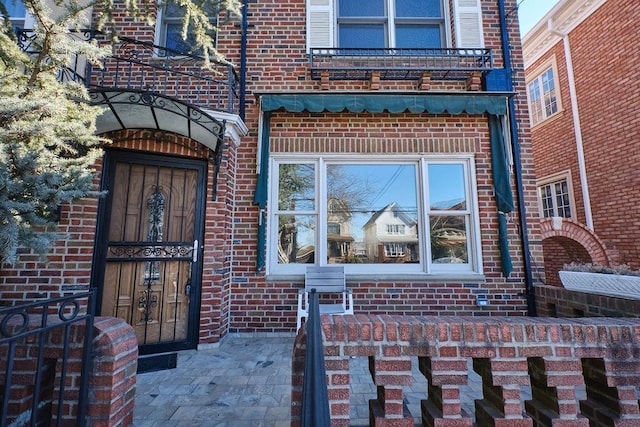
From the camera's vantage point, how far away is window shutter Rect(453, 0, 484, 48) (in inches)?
175

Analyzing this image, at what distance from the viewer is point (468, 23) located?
177 inches

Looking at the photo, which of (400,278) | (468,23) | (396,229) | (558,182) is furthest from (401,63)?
(558,182)

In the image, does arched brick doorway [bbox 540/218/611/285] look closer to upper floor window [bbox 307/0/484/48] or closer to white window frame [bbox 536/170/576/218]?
white window frame [bbox 536/170/576/218]

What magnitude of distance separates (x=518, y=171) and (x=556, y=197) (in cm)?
475

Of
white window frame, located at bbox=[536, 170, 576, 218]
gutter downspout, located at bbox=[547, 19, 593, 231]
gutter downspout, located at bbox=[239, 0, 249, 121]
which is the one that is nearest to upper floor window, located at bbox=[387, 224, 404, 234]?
gutter downspout, located at bbox=[239, 0, 249, 121]

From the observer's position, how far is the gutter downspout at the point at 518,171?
3959mm

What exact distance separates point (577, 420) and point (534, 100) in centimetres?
970

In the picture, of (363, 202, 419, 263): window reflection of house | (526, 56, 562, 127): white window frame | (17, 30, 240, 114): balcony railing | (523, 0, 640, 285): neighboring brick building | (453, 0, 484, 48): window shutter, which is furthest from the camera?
(526, 56, 562, 127): white window frame

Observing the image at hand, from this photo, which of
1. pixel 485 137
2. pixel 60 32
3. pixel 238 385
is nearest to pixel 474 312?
pixel 485 137

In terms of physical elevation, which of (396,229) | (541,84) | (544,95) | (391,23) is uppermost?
(541,84)

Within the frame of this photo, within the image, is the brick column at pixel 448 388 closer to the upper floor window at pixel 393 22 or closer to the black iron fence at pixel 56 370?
the black iron fence at pixel 56 370

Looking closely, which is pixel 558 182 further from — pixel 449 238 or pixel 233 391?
pixel 233 391

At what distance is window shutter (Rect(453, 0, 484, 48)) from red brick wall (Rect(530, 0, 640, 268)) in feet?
12.2

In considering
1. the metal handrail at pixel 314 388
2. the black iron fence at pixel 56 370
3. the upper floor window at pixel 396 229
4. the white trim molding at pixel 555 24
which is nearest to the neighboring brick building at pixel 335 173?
the upper floor window at pixel 396 229
